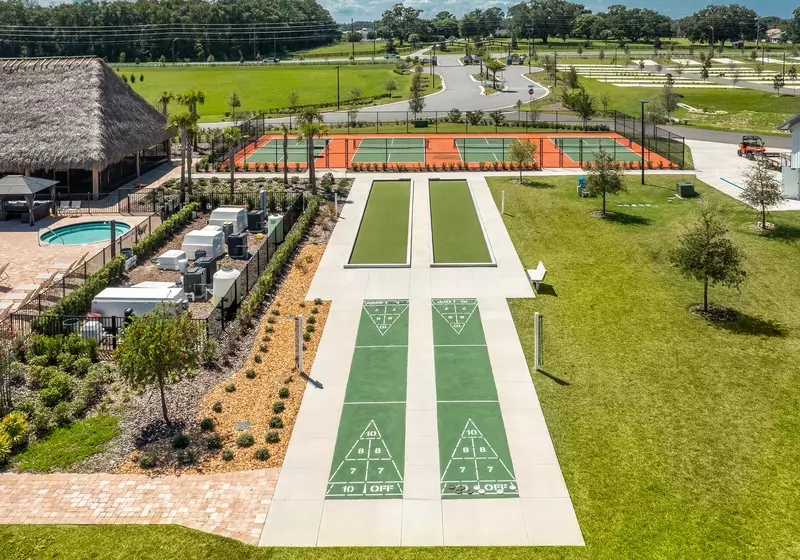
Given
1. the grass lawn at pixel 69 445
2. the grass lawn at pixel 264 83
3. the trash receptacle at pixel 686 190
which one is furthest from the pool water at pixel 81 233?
the grass lawn at pixel 264 83

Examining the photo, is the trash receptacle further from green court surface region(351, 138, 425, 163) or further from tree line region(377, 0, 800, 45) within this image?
tree line region(377, 0, 800, 45)

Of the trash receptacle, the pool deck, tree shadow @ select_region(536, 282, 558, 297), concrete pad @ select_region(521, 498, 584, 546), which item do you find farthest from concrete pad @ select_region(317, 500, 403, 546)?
the trash receptacle

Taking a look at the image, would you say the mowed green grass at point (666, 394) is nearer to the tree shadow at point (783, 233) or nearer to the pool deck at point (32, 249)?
the tree shadow at point (783, 233)

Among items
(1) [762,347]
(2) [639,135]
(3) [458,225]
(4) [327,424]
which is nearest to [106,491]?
(4) [327,424]

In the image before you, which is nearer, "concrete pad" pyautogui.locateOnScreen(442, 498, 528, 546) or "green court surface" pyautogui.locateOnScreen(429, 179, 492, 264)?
"concrete pad" pyautogui.locateOnScreen(442, 498, 528, 546)

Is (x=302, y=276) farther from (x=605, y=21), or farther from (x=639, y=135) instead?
(x=605, y=21)

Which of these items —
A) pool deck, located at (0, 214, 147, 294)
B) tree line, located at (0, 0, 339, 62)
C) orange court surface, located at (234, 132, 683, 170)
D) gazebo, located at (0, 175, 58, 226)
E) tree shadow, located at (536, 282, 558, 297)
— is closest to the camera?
tree shadow, located at (536, 282, 558, 297)

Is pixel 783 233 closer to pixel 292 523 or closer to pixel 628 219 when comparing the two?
pixel 628 219

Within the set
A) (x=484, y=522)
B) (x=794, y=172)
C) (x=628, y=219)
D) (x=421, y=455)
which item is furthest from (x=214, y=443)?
(x=794, y=172)
